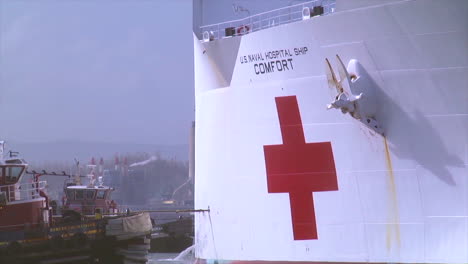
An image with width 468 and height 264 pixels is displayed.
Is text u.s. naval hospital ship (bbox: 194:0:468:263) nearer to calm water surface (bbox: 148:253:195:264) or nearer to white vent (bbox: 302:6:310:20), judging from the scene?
white vent (bbox: 302:6:310:20)

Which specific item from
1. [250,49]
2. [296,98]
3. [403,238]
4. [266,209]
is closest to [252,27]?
[250,49]

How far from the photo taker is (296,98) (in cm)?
1430

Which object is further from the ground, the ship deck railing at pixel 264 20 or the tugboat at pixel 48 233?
the ship deck railing at pixel 264 20

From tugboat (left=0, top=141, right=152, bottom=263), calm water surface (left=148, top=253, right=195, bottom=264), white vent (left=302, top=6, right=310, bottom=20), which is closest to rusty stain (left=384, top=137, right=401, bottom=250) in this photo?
white vent (left=302, top=6, right=310, bottom=20)

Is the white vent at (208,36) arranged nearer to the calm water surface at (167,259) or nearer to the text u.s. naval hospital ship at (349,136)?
the text u.s. naval hospital ship at (349,136)

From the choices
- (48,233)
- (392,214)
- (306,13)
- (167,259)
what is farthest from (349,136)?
(167,259)

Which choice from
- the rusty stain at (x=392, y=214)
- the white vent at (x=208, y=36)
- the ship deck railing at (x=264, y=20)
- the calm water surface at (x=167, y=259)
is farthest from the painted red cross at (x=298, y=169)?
the calm water surface at (x=167, y=259)

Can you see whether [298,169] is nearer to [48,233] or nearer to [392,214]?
[392,214]

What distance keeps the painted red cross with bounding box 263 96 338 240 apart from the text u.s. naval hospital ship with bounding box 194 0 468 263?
0.02m

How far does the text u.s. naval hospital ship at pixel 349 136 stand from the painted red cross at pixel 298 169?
0.06ft

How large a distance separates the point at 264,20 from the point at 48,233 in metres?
5.50

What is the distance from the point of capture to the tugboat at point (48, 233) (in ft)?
47.4

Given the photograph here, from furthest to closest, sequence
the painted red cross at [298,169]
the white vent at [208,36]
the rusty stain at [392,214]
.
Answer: the white vent at [208,36] → the painted red cross at [298,169] → the rusty stain at [392,214]

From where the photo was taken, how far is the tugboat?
569 inches
